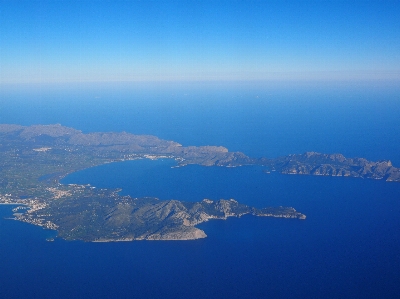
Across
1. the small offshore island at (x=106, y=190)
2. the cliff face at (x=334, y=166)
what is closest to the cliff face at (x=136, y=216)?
the small offshore island at (x=106, y=190)

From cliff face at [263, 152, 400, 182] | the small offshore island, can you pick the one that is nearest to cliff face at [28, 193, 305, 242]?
the small offshore island

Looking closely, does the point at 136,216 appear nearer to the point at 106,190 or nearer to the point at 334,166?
the point at 106,190

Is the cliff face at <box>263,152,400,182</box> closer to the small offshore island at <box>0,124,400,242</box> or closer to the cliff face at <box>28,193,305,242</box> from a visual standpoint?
the small offshore island at <box>0,124,400,242</box>

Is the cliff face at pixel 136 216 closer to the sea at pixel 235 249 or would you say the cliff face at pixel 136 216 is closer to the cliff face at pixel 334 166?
the sea at pixel 235 249

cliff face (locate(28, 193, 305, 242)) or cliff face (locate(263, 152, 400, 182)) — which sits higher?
cliff face (locate(263, 152, 400, 182))

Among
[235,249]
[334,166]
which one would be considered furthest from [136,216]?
[334,166]

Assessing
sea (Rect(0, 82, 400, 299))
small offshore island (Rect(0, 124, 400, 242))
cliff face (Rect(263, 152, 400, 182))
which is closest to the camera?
sea (Rect(0, 82, 400, 299))

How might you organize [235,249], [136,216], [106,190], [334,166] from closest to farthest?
1. [235,249]
2. [136,216]
3. [106,190]
4. [334,166]

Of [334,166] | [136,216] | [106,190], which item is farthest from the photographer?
[334,166]

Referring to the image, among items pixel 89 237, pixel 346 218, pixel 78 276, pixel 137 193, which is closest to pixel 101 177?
pixel 137 193

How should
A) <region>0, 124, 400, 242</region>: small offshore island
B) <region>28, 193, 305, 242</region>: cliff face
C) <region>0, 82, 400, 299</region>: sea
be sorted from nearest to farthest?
<region>0, 82, 400, 299</region>: sea → <region>28, 193, 305, 242</region>: cliff face → <region>0, 124, 400, 242</region>: small offshore island
